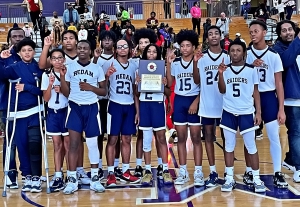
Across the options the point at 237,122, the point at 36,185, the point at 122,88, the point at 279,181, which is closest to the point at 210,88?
the point at 237,122

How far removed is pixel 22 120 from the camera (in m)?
5.62

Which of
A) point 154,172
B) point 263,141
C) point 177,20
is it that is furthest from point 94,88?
point 177,20

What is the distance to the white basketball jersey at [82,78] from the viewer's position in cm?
545

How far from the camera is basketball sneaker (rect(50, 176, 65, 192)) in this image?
5.59 m

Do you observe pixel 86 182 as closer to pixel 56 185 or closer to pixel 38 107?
pixel 56 185

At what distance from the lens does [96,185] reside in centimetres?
555

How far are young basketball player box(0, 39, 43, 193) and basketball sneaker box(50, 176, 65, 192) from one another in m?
0.16

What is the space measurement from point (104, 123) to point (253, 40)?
215cm

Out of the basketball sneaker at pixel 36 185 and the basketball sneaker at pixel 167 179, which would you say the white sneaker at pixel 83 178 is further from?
the basketball sneaker at pixel 167 179

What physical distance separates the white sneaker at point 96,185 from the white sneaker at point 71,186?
188 mm

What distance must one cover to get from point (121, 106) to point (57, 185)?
1.22 meters

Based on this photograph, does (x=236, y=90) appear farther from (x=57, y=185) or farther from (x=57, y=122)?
(x=57, y=185)

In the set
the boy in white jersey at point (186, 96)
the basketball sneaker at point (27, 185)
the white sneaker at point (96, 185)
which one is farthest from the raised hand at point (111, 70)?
the basketball sneaker at point (27, 185)

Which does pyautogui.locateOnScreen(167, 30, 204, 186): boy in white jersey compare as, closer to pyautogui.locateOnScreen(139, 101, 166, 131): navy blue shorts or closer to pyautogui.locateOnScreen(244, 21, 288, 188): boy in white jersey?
pyautogui.locateOnScreen(139, 101, 166, 131): navy blue shorts
